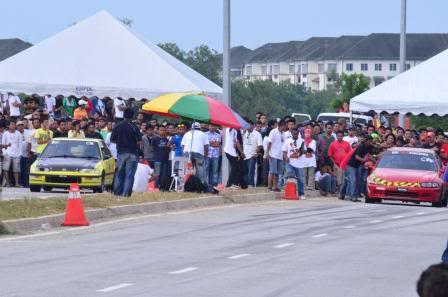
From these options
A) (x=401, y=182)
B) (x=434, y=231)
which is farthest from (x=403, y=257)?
(x=401, y=182)

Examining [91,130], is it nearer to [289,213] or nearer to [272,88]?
[289,213]

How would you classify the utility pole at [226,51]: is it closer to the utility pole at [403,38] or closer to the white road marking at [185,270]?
the utility pole at [403,38]

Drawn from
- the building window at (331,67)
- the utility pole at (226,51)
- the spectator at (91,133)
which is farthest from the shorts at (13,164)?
the building window at (331,67)

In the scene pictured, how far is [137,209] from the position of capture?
24078mm

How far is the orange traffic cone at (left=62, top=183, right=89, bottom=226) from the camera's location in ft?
67.1

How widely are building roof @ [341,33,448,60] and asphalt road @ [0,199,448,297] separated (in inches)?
6246

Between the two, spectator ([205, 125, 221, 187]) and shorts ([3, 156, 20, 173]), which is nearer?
spectator ([205, 125, 221, 187])

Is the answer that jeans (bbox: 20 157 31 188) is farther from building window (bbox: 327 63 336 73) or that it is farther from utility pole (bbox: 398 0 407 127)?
building window (bbox: 327 63 336 73)

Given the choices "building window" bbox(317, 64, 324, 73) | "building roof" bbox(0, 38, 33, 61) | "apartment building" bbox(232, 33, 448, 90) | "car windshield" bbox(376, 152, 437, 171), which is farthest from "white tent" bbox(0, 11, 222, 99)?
"building window" bbox(317, 64, 324, 73)

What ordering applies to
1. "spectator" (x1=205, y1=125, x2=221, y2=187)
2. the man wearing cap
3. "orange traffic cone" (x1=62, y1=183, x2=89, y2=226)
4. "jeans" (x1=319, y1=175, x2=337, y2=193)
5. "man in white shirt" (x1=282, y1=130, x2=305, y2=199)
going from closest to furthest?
"orange traffic cone" (x1=62, y1=183, x2=89, y2=226) < "man in white shirt" (x1=282, y1=130, x2=305, y2=199) < "spectator" (x1=205, y1=125, x2=221, y2=187) < "jeans" (x1=319, y1=175, x2=337, y2=193) < the man wearing cap

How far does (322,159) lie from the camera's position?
34.8 meters

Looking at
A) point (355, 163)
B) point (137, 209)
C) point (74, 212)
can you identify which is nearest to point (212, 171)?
point (355, 163)

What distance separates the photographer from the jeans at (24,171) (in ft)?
107

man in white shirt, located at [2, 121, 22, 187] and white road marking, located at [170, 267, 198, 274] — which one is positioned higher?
man in white shirt, located at [2, 121, 22, 187]
